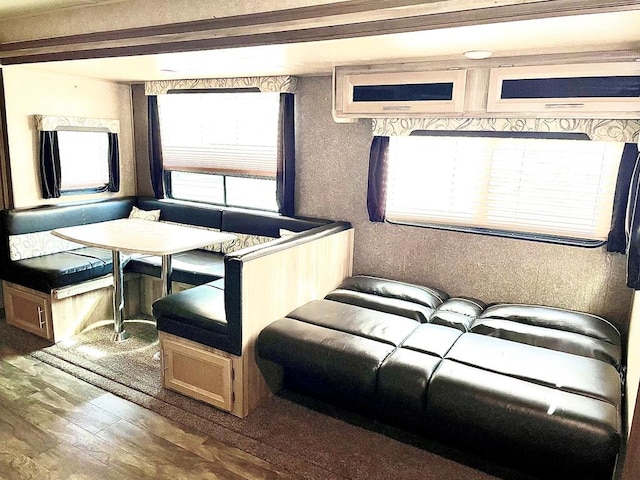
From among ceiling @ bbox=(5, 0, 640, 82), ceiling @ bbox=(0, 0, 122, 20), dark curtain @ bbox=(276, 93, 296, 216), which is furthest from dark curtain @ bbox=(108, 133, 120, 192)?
dark curtain @ bbox=(276, 93, 296, 216)

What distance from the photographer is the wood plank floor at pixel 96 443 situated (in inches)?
84.3

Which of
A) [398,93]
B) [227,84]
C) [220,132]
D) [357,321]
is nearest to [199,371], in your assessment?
[357,321]

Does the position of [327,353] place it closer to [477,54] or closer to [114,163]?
[477,54]

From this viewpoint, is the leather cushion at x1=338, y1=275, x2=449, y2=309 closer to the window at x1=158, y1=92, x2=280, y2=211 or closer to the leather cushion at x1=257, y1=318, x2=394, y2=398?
the leather cushion at x1=257, y1=318, x2=394, y2=398

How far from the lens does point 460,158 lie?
3.17 meters

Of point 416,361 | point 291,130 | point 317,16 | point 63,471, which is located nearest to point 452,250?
point 416,361

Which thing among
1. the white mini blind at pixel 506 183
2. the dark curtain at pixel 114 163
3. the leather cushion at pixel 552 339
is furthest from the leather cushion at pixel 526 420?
the dark curtain at pixel 114 163

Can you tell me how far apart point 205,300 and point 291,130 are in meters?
1.58

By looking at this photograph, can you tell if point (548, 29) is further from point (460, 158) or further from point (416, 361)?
point (416, 361)

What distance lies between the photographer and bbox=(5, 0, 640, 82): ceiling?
1897mm

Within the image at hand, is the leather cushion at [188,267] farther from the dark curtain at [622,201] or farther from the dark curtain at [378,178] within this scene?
the dark curtain at [622,201]

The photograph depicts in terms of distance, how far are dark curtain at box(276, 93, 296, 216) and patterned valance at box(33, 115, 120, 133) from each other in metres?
1.77

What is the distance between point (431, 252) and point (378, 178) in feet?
2.12

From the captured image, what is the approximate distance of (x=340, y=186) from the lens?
3.62 m
